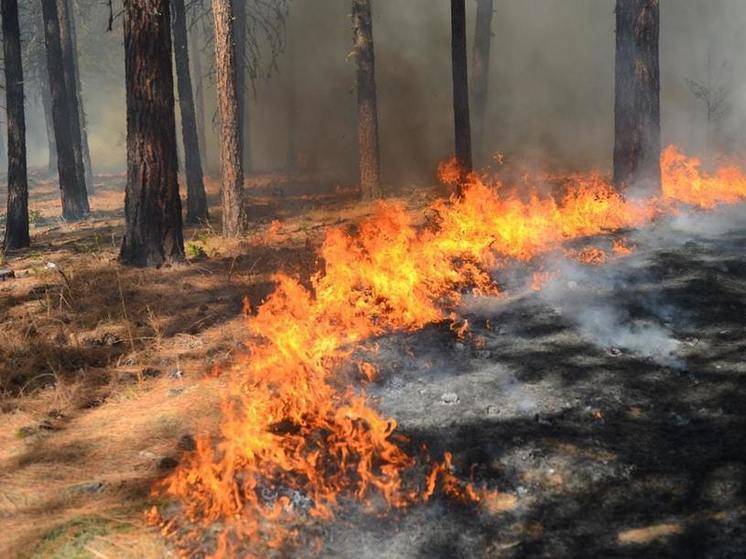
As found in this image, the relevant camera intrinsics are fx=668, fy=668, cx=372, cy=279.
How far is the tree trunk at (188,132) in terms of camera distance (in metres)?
15.4

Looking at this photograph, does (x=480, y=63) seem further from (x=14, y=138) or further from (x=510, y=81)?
(x=14, y=138)

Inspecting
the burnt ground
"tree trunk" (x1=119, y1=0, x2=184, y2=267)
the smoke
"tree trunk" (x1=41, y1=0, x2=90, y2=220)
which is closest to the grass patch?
the burnt ground

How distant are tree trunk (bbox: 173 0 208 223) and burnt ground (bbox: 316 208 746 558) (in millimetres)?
9123

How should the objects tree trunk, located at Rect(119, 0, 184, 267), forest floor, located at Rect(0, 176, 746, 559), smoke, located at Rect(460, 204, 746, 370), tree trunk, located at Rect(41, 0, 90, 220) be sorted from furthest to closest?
tree trunk, located at Rect(41, 0, 90, 220), tree trunk, located at Rect(119, 0, 184, 267), smoke, located at Rect(460, 204, 746, 370), forest floor, located at Rect(0, 176, 746, 559)

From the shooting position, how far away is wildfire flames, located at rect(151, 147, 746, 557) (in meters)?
4.47

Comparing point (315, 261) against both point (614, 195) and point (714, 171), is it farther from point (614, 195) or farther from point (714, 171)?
point (714, 171)

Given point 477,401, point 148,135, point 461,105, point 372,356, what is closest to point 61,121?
point 148,135

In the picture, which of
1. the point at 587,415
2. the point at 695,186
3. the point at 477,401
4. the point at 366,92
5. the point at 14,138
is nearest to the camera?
the point at 587,415

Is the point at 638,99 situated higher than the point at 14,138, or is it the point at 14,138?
the point at 638,99

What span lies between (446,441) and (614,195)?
8015 mm

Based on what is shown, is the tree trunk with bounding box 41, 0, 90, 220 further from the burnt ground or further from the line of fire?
the burnt ground

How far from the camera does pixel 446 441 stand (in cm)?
518

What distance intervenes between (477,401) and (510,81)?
23646mm

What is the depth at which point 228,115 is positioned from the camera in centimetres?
1238
